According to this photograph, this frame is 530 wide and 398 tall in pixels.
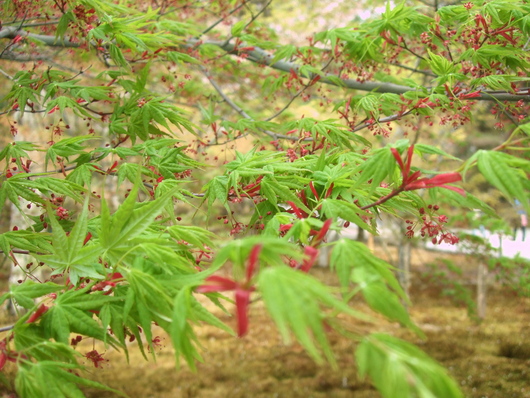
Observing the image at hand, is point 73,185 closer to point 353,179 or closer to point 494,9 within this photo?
point 353,179

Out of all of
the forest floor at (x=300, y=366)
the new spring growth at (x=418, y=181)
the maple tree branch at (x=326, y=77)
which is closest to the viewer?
the new spring growth at (x=418, y=181)

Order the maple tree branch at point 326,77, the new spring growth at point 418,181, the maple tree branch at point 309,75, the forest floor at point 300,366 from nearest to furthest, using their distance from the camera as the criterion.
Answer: the new spring growth at point 418,181 < the maple tree branch at point 309,75 < the maple tree branch at point 326,77 < the forest floor at point 300,366

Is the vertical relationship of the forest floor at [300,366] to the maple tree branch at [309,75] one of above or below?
below

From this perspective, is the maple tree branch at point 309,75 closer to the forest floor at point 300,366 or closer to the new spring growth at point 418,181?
the new spring growth at point 418,181

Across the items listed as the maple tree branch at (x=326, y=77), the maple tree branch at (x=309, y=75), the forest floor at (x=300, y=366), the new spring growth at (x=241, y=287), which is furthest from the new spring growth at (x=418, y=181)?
the forest floor at (x=300, y=366)

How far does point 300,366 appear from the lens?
5.26 metres

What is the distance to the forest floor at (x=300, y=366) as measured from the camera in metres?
4.65

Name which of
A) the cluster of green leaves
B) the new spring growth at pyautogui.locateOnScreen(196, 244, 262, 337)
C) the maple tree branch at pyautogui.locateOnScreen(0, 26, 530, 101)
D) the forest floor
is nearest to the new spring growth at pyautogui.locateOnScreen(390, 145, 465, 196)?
the cluster of green leaves

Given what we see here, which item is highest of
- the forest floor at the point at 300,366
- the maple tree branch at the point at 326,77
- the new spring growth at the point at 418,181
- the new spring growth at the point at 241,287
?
the maple tree branch at the point at 326,77

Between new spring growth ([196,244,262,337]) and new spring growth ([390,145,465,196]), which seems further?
new spring growth ([390,145,465,196])

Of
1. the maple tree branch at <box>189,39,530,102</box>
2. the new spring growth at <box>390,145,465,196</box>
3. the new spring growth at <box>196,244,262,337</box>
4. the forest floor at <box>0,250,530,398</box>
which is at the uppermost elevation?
the maple tree branch at <box>189,39,530,102</box>

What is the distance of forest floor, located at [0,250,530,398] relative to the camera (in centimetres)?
465

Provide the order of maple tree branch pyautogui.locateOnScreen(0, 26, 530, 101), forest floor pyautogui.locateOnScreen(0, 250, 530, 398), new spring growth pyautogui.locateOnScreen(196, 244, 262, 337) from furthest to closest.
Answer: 1. forest floor pyautogui.locateOnScreen(0, 250, 530, 398)
2. maple tree branch pyautogui.locateOnScreen(0, 26, 530, 101)
3. new spring growth pyautogui.locateOnScreen(196, 244, 262, 337)

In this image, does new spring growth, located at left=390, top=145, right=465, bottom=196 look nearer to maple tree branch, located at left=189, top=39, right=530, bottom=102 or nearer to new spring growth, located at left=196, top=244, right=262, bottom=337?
new spring growth, located at left=196, top=244, right=262, bottom=337
